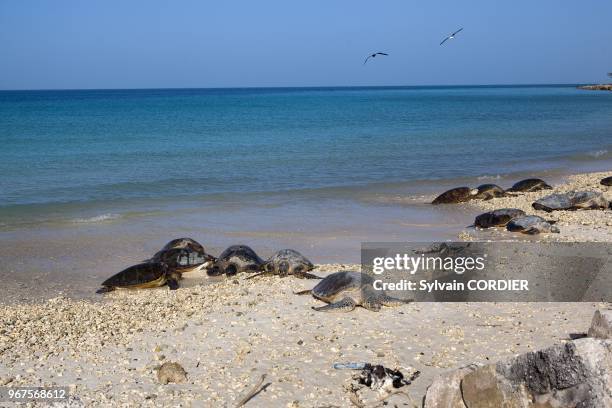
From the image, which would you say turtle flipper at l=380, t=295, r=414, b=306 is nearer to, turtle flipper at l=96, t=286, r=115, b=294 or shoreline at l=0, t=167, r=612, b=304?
shoreline at l=0, t=167, r=612, b=304

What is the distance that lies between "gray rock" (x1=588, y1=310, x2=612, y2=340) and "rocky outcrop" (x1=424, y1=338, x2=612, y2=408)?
1.30 metres

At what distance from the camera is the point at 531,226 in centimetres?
1280

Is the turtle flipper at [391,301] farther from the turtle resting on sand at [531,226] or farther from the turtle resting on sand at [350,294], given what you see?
the turtle resting on sand at [531,226]

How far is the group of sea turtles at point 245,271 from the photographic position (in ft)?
27.9

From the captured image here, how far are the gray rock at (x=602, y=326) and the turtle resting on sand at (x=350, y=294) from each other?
3042 mm

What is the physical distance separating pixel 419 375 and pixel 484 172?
62.8 ft

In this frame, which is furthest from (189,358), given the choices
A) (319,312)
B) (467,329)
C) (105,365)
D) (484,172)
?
(484,172)

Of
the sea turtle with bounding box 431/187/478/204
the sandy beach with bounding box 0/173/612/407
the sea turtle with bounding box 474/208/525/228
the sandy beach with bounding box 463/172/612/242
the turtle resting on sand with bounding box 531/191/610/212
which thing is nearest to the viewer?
the sandy beach with bounding box 0/173/612/407

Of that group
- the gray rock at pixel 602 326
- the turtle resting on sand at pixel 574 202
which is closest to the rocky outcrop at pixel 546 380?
the gray rock at pixel 602 326

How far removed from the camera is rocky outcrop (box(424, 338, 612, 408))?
4.02 meters

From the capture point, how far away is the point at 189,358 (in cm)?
694

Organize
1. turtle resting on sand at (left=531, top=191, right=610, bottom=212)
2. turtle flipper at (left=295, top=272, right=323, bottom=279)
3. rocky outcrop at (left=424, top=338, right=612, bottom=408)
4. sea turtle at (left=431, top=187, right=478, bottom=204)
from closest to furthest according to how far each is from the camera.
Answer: rocky outcrop at (left=424, top=338, right=612, bottom=408)
turtle flipper at (left=295, top=272, right=323, bottom=279)
turtle resting on sand at (left=531, top=191, right=610, bottom=212)
sea turtle at (left=431, top=187, right=478, bottom=204)

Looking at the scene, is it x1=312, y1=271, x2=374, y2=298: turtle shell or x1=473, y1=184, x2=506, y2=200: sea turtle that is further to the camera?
x1=473, y1=184, x2=506, y2=200: sea turtle

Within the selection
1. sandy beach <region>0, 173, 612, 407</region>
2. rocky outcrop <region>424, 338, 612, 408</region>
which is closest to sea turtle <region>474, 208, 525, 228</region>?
sandy beach <region>0, 173, 612, 407</region>
